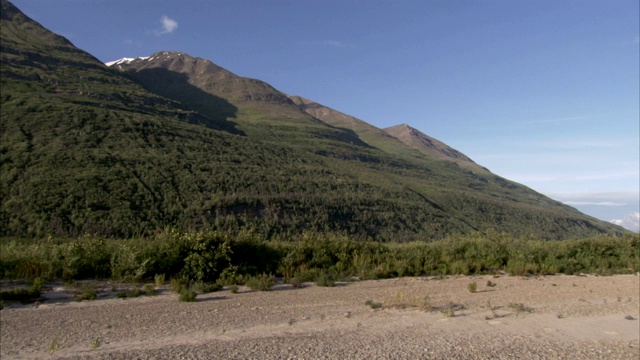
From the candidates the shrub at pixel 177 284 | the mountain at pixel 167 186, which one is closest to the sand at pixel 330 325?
the shrub at pixel 177 284

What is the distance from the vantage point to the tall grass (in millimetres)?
11453

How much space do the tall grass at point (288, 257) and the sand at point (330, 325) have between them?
1.40 m

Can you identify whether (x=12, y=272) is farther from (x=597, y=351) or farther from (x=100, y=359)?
(x=597, y=351)

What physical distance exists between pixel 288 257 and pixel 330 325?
5737 millimetres

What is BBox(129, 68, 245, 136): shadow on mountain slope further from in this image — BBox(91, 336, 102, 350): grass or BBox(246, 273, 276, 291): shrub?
BBox(91, 336, 102, 350): grass

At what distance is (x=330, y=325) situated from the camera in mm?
7809

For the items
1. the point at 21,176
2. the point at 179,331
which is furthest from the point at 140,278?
the point at 21,176

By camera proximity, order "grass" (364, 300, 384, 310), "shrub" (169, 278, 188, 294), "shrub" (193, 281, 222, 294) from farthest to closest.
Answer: "shrub" (193, 281, 222, 294), "shrub" (169, 278, 188, 294), "grass" (364, 300, 384, 310)

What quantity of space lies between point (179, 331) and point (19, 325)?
279cm

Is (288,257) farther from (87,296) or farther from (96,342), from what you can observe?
(96,342)

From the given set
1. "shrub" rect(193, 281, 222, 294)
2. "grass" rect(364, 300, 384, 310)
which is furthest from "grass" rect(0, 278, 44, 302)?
"grass" rect(364, 300, 384, 310)

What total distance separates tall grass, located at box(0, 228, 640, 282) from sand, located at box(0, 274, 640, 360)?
4.58 ft

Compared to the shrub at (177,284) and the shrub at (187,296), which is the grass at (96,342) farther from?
the shrub at (177,284)

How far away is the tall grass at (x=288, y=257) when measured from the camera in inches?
451
